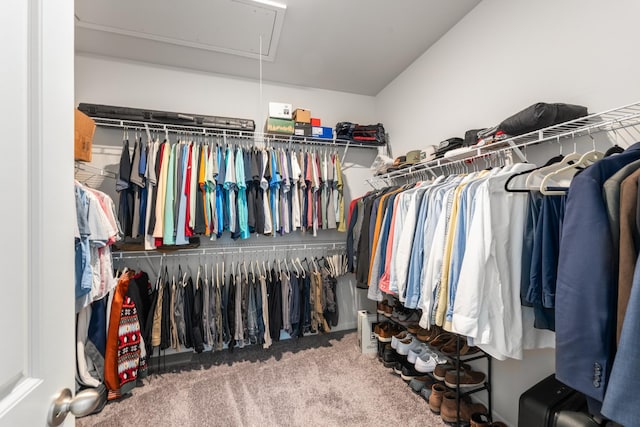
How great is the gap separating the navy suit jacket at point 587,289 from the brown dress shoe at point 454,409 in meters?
1.05

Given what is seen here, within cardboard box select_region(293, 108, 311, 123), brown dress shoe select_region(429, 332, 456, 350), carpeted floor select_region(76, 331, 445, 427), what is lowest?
carpeted floor select_region(76, 331, 445, 427)

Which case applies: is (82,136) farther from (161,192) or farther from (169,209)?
(169,209)

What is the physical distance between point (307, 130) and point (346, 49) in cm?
79

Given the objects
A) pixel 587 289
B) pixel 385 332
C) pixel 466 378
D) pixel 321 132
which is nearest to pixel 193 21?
pixel 321 132

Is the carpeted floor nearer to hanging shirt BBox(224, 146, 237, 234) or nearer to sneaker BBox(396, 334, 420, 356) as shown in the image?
sneaker BBox(396, 334, 420, 356)

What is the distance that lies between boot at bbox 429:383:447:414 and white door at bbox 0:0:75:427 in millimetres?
1907

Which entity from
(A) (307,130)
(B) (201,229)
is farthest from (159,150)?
(A) (307,130)

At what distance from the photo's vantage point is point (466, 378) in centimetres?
175

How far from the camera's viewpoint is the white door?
412 mm

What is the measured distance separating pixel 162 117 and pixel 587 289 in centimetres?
286

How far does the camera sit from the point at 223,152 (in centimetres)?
242

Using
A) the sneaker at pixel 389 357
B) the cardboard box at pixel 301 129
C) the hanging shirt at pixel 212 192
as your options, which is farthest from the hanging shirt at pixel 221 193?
the sneaker at pixel 389 357

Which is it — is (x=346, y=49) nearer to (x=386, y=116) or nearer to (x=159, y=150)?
(x=386, y=116)

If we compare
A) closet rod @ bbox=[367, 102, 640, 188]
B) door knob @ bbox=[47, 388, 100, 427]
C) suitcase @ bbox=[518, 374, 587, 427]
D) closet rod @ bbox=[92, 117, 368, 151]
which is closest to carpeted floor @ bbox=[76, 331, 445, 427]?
suitcase @ bbox=[518, 374, 587, 427]
